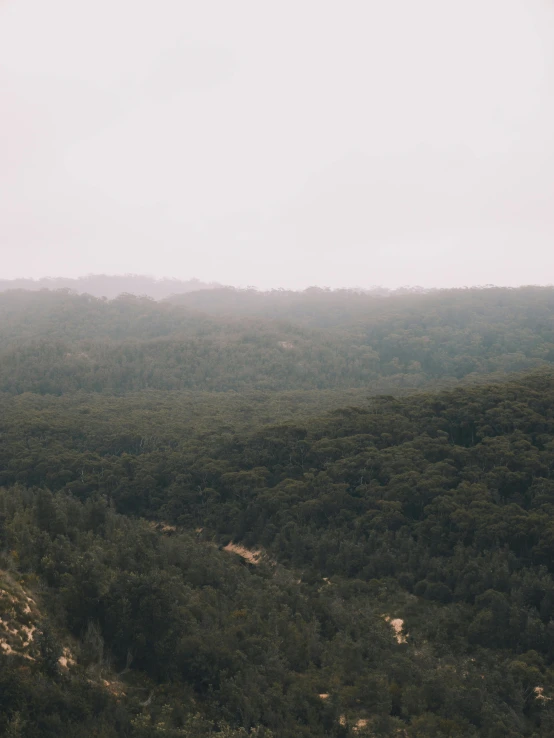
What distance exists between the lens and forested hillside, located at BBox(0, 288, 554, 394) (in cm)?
8469

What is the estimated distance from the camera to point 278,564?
35188 millimetres

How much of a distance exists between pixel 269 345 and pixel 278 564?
6573 centimetres

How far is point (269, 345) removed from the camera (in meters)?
99.0

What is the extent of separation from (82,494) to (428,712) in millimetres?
31250

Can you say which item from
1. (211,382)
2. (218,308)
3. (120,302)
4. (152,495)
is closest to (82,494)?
(152,495)

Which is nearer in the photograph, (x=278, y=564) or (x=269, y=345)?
(x=278, y=564)

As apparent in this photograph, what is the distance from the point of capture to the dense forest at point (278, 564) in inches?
784

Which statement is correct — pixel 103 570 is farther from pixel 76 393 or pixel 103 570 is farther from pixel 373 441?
pixel 76 393

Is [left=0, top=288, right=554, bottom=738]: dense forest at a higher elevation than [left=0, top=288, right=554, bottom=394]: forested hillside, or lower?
lower

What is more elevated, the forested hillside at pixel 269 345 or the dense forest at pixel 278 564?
the forested hillside at pixel 269 345

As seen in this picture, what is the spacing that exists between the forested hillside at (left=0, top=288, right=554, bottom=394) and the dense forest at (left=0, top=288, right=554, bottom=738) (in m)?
12.0

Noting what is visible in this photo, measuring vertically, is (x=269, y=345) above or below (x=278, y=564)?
above

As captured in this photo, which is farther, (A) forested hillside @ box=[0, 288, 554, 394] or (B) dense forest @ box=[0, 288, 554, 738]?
(A) forested hillside @ box=[0, 288, 554, 394]

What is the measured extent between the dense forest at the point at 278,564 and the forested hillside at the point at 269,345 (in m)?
12.0
